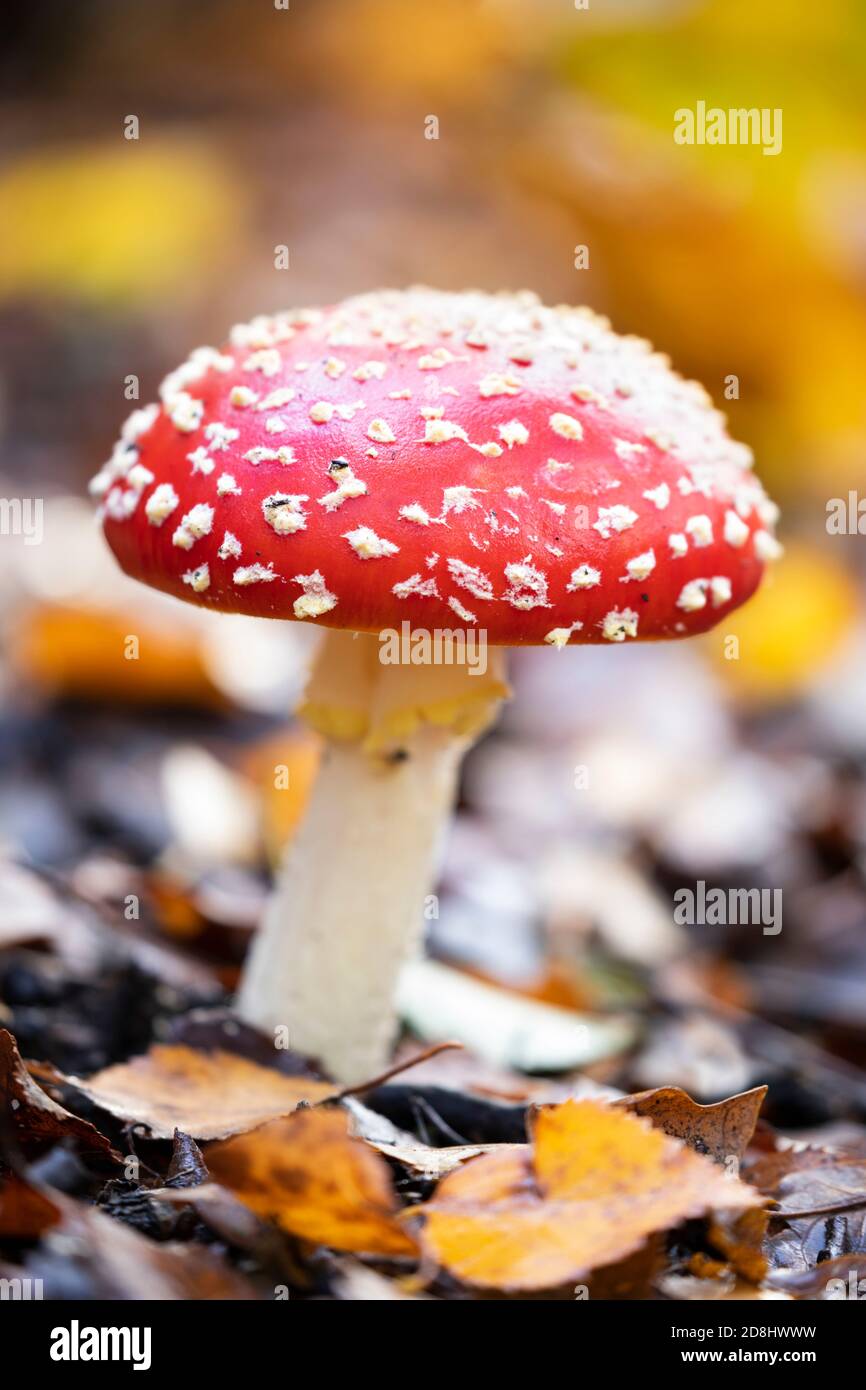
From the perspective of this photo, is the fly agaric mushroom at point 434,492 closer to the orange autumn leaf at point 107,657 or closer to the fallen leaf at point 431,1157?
the fallen leaf at point 431,1157

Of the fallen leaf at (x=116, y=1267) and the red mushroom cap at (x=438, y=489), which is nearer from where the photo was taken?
the fallen leaf at (x=116, y=1267)

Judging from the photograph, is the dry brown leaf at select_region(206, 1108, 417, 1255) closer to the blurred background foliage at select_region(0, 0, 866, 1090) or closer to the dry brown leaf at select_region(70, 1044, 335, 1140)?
the dry brown leaf at select_region(70, 1044, 335, 1140)

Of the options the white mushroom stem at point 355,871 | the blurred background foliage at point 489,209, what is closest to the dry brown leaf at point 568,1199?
the white mushroom stem at point 355,871

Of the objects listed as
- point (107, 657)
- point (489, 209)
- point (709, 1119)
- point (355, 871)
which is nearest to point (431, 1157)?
point (709, 1119)

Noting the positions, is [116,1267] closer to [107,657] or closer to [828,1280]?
[828,1280]

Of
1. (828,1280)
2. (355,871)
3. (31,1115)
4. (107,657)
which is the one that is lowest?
(828,1280)
